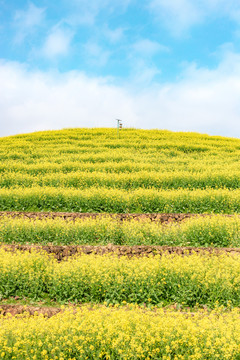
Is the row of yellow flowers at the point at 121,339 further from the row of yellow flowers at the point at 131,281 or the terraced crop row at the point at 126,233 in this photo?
the terraced crop row at the point at 126,233

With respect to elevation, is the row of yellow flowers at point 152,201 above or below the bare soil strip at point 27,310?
above

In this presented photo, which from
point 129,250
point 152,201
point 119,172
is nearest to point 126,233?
point 129,250

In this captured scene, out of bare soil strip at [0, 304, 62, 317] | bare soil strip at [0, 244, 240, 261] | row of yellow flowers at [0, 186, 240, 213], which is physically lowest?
bare soil strip at [0, 304, 62, 317]

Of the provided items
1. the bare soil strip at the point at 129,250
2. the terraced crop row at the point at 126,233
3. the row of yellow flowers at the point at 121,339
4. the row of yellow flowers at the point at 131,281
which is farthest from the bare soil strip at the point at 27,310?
the terraced crop row at the point at 126,233

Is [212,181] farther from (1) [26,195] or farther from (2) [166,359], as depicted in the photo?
(2) [166,359]

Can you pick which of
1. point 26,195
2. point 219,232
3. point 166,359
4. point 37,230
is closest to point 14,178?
point 26,195

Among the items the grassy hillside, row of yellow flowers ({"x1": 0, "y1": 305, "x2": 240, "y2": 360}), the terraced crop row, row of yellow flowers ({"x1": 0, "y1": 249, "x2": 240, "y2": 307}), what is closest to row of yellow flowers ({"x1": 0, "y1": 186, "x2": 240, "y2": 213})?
the grassy hillside

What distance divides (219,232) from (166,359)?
23.7 feet

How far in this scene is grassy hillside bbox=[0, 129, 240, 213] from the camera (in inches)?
607

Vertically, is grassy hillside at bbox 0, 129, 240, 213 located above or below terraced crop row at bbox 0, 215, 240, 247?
above

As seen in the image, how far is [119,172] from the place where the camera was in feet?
68.8

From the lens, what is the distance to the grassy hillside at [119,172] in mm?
A: 15422

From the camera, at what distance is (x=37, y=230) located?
39.0 ft

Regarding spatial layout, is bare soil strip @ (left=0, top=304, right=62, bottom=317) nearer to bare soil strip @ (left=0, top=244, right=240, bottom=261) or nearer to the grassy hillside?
bare soil strip @ (left=0, top=244, right=240, bottom=261)
